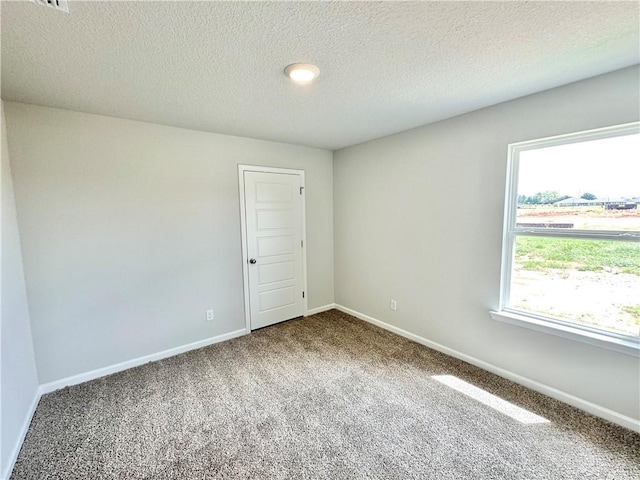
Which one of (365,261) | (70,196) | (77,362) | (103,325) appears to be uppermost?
(70,196)

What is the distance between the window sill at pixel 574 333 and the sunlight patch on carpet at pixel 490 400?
621mm

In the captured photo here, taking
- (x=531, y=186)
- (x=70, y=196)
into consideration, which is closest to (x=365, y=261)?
(x=531, y=186)

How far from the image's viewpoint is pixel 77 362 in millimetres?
2443

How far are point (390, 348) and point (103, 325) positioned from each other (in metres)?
2.85

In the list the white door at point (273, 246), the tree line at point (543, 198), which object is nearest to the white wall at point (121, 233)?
the white door at point (273, 246)

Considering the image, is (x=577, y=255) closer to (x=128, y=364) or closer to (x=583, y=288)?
(x=583, y=288)

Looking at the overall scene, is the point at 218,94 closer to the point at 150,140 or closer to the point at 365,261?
the point at 150,140

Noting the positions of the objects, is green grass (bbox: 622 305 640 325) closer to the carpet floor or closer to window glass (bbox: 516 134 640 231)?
window glass (bbox: 516 134 640 231)

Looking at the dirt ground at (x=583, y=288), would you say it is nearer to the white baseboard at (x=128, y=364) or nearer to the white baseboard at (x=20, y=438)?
the white baseboard at (x=128, y=364)

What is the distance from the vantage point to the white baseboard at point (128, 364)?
2363 millimetres

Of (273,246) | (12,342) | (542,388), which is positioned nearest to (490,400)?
(542,388)

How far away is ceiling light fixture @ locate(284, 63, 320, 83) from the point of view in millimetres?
1645

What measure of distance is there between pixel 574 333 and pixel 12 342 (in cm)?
394

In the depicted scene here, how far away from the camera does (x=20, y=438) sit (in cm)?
179
